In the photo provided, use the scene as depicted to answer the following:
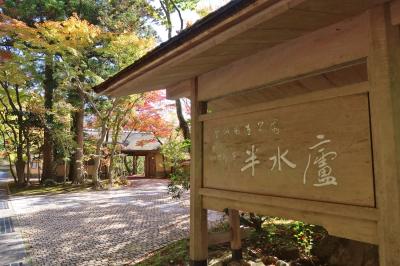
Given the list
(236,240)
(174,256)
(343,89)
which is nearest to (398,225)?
(343,89)

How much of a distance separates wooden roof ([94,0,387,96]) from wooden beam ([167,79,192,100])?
0.56 metres

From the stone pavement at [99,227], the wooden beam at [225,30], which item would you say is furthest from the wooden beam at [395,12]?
the stone pavement at [99,227]

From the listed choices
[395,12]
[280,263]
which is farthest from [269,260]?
[395,12]

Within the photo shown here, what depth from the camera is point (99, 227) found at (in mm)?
10336

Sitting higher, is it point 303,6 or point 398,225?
point 303,6

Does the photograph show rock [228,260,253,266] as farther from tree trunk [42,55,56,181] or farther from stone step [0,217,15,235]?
tree trunk [42,55,56,181]

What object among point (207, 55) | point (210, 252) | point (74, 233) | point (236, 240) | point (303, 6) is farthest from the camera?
point (74, 233)

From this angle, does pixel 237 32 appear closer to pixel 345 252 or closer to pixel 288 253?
pixel 345 252

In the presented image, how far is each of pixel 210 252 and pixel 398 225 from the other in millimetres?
4605

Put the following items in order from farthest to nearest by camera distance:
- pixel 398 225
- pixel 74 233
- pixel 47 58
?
pixel 47 58 < pixel 74 233 < pixel 398 225

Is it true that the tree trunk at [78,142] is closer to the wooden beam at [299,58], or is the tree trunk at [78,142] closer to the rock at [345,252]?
the rock at [345,252]

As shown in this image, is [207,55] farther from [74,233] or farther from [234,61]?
[74,233]

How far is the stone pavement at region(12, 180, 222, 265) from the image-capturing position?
7.51m

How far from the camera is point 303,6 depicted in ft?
7.74
